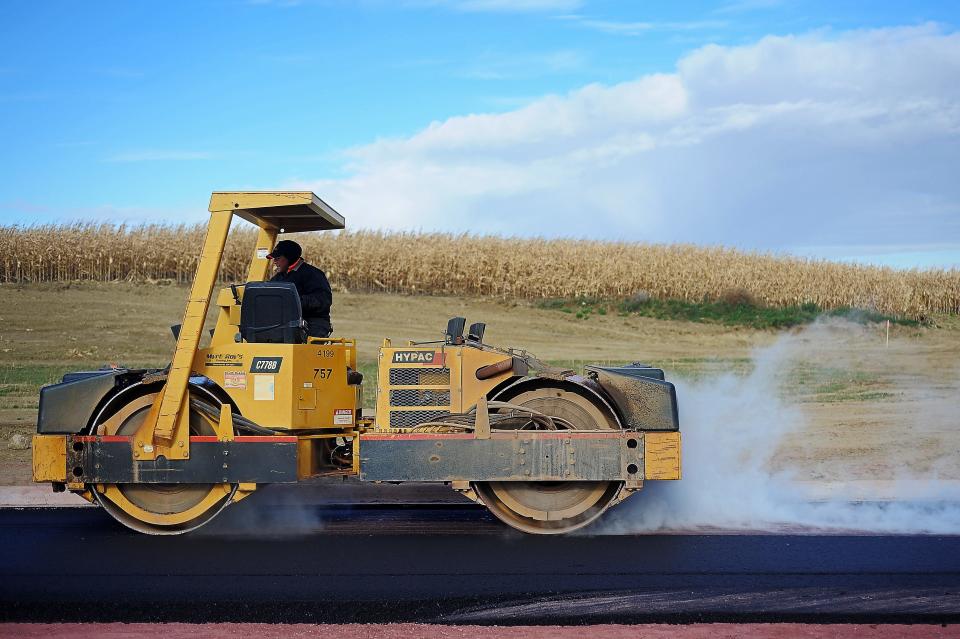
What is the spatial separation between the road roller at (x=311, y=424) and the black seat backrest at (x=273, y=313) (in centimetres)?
1

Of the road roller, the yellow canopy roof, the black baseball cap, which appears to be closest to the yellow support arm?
the road roller

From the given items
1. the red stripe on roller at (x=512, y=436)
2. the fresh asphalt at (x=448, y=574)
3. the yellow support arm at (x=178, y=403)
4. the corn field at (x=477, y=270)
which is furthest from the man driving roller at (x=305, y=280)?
the corn field at (x=477, y=270)

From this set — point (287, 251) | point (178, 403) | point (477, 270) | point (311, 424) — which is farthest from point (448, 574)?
point (477, 270)

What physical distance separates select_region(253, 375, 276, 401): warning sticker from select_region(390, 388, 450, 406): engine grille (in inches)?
35.7

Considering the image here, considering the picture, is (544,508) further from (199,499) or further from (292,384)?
(199,499)

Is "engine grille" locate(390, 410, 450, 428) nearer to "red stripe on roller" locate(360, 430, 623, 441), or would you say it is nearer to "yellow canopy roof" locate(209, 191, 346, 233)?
"red stripe on roller" locate(360, 430, 623, 441)

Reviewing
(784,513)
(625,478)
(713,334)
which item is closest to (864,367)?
(713,334)

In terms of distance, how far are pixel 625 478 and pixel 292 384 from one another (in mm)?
2569

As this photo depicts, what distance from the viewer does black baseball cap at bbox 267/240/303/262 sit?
28.8 feet

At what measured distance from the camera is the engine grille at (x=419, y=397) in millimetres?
8141

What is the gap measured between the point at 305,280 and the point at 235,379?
3.73 ft

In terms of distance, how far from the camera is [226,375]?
317 inches

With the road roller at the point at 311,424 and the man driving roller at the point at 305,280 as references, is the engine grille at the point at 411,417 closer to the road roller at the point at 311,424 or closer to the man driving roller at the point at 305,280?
the road roller at the point at 311,424

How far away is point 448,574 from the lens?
22.5 feet
